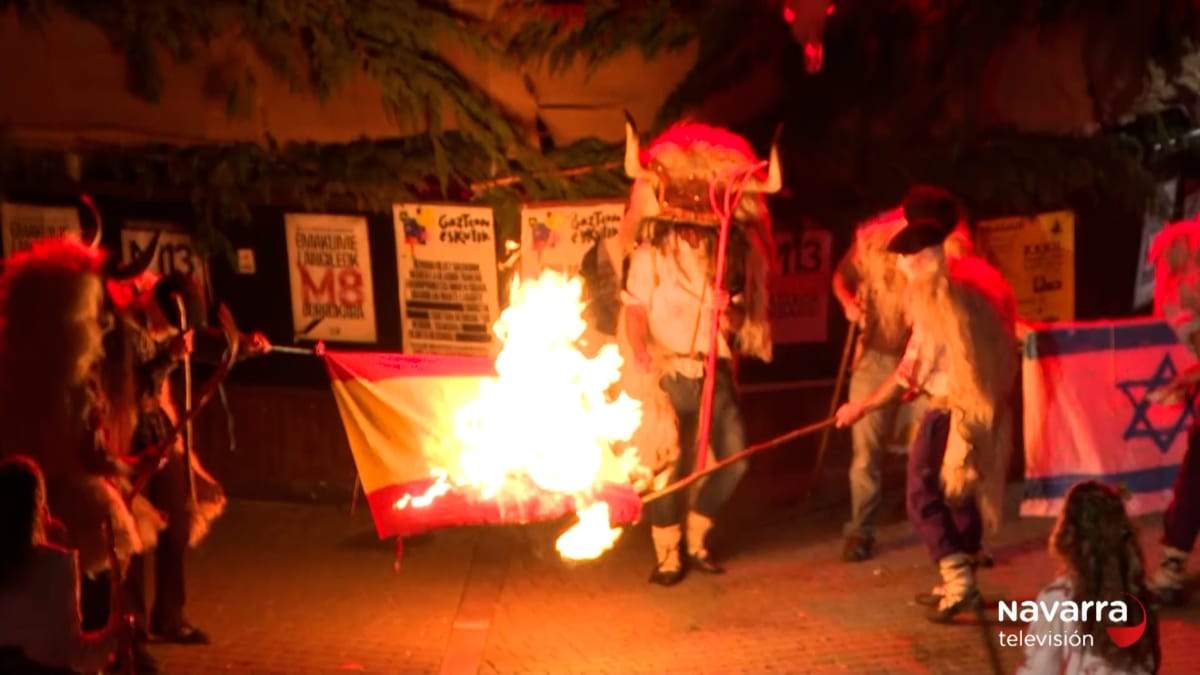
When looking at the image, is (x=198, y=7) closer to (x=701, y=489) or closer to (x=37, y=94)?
(x=37, y=94)

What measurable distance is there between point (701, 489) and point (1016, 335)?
1.88m

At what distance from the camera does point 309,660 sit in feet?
24.3

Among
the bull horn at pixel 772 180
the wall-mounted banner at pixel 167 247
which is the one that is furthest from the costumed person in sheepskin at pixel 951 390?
the wall-mounted banner at pixel 167 247

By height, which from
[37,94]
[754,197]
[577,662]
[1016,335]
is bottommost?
[577,662]

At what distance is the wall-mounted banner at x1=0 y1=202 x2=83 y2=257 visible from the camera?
9.78 meters

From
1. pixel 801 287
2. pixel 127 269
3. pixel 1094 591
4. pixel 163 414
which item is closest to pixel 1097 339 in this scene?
pixel 801 287

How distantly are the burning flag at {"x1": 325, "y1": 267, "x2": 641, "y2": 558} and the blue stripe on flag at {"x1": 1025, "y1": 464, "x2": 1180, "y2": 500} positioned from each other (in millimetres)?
2397

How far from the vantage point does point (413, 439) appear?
7.61m

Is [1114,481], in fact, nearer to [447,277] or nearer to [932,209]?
[932,209]

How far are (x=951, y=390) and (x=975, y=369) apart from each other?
0.15m

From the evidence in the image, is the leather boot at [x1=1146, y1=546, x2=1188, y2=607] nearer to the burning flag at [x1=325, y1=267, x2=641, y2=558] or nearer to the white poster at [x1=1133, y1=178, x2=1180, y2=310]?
the burning flag at [x1=325, y1=267, x2=641, y2=558]

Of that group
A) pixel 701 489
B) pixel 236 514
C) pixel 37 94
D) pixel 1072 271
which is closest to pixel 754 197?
pixel 701 489

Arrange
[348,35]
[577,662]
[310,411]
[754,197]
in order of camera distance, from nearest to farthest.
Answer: [577,662] → [754,197] → [348,35] → [310,411]

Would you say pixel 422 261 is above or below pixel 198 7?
below
